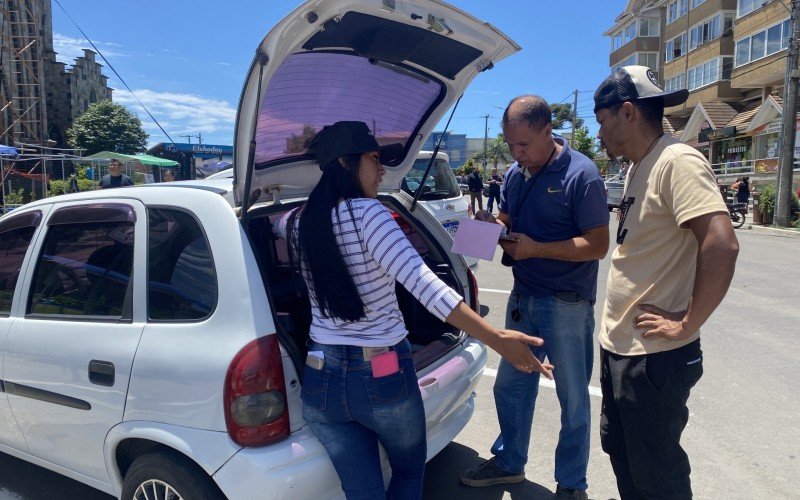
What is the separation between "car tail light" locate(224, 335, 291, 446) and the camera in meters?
2.01

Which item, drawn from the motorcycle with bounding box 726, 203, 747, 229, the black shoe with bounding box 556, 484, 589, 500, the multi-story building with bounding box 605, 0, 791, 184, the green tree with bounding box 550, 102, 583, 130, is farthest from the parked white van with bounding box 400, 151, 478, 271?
the green tree with bounding box 550, 102, 583, 130

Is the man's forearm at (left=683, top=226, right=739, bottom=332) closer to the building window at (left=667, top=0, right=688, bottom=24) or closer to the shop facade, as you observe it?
the shop facade

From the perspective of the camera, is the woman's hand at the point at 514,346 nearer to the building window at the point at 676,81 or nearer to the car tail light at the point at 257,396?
the car tail light at the point at 257,396

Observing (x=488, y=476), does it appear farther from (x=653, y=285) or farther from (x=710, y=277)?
(x=710, y=277)

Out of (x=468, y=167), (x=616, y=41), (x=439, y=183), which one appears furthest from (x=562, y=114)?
(x=439, y=183)

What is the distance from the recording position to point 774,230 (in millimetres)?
16641

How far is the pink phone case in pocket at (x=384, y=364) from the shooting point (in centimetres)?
201

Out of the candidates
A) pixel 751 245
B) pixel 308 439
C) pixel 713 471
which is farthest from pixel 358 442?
pixel 751 245

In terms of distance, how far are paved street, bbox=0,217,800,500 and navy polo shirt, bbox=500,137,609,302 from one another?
119cm

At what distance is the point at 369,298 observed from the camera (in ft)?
6.56

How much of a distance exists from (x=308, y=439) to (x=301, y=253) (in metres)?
0.70

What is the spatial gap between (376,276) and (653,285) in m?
1.04

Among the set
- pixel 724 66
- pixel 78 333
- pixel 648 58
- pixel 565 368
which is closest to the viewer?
pixel 78 333

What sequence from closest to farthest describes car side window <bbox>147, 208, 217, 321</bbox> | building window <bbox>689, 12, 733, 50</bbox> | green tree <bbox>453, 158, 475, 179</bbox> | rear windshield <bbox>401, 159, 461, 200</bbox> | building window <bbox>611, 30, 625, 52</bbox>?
car side window <bbox>147, 208, 217, 321</bbox> → rear windshield <bbox>401, 159, 461, 200</bbox> → green tree <bbox>453, 158, 475, 179</bbox> → building window <bbox>689, 12, 733, 50</bbox> → building window <bbox>611, 30, 625, 52</bbox>
